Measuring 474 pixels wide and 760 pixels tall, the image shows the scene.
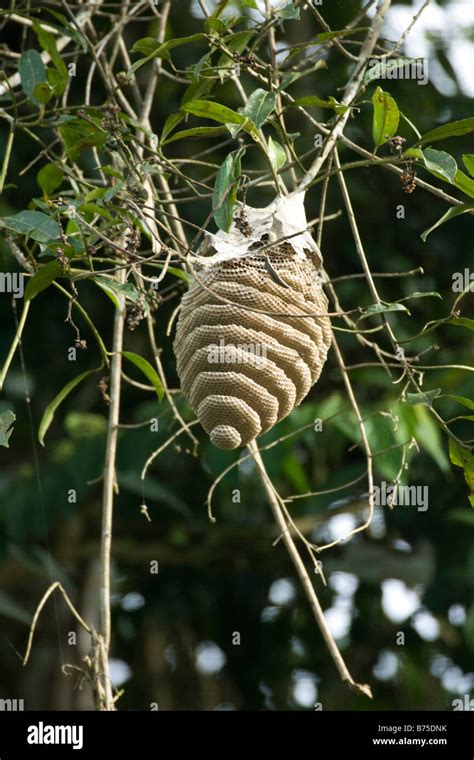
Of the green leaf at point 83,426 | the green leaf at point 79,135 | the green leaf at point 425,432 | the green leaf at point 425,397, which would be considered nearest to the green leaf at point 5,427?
the green leaf at point 79,135

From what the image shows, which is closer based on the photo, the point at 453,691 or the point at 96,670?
the point at 96,670

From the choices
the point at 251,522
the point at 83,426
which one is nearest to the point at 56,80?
the point at 83,426

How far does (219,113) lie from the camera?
108cm

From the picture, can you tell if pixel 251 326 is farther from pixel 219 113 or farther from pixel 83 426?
pixel 83 426

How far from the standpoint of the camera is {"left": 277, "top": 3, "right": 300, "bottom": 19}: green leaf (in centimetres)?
113

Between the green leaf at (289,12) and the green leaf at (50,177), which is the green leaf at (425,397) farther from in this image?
the green leaf at (50,177)

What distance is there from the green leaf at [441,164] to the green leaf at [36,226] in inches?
15.0

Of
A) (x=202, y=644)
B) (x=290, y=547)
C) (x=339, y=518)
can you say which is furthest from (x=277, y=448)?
(x=202, y=644)

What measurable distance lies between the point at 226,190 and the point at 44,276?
245mm

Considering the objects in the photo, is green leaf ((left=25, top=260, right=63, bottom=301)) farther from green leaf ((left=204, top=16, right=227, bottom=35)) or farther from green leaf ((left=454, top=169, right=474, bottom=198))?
green leaf ((left=454, top=169, right=474, bottom=198))

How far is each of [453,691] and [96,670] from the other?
84.5 inches

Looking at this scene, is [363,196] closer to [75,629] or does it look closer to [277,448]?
[277,448]

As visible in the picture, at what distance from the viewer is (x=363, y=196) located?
9.86ft

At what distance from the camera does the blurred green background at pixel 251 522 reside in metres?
2.82
